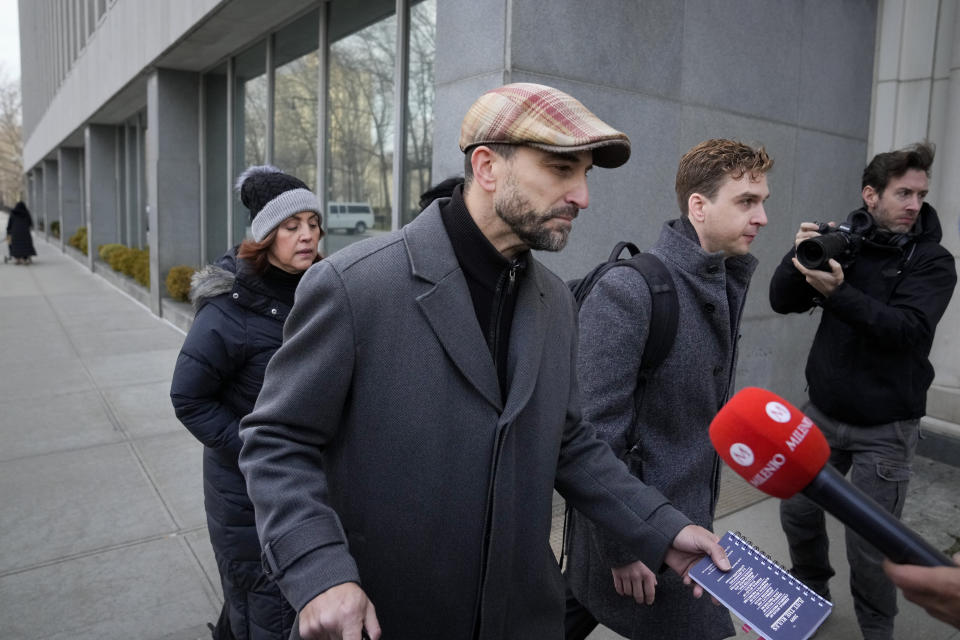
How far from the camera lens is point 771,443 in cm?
134

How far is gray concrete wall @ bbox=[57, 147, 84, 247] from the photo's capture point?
974 inches

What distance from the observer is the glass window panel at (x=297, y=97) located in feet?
27.7

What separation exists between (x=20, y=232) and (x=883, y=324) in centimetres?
2206

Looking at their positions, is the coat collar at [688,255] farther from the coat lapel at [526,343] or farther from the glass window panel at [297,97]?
the glass window panel at [297,97]

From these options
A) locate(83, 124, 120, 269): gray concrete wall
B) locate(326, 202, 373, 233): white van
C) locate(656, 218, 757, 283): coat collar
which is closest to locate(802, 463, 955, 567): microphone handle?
locate(656, 218, 757, 283): coat collar

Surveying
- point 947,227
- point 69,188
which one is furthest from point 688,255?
point 69,188

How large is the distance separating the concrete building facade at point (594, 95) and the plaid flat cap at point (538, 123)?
8.54 ft

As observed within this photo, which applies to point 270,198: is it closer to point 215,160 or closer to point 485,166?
point 485,166

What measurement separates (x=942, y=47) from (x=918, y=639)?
15.7 ft

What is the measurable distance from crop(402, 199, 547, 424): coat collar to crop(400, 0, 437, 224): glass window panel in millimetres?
4656

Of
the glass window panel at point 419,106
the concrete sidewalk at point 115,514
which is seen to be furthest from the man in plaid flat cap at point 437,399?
the glass window panel at point 419,106

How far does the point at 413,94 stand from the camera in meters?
6.54

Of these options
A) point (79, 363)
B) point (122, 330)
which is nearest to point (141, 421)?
point (79, 363)

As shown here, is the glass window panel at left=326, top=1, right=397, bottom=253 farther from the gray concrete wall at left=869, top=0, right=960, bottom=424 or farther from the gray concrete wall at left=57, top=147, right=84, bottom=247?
the gray concrete wall at left=57, top=147, right=84, bottom=247
